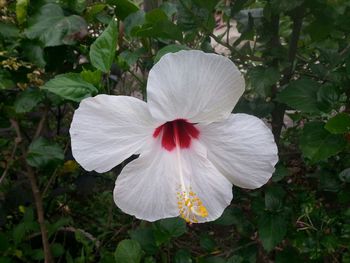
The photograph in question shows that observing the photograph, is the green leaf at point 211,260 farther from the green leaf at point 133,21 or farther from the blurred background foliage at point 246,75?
the green leaf at point 133,21

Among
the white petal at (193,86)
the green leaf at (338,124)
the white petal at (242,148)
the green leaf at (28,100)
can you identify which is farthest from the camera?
the green leaf at (28,100)

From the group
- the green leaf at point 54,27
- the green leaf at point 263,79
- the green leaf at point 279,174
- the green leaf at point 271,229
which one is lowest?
the green leaf at point 271,229

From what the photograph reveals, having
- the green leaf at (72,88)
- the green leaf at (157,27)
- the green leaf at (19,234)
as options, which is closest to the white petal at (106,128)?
the green leaf at (72,88)

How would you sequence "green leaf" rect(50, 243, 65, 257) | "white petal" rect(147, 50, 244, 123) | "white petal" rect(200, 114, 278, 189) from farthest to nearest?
1. "green leaf" rect(50, 243, 65, 257)
2. "white petal" rect(200, 114, 278, 189)
3. "white petal" rect(147, 50, 244, 123)

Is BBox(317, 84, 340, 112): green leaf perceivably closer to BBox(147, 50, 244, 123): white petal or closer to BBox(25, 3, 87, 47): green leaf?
BBox(147, 50, 244, 123): white petal

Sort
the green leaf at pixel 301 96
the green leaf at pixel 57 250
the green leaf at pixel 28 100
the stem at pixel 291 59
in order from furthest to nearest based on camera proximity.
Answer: the green leaf at pixel 57 250
the green leaf at pixel 28 100
the stem at pixel 291 59
the green leaf at pixel 301 96

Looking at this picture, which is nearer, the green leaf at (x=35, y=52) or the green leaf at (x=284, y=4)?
the green leaf at (x=284, y=4)

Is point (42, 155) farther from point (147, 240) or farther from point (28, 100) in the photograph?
point (147, 240)

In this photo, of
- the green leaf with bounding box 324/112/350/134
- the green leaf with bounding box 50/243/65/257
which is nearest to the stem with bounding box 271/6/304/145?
the green leaf with bounding box 324/112/350/134
